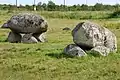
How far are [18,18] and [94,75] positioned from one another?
10.1 metres

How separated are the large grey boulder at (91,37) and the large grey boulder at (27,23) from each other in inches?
222

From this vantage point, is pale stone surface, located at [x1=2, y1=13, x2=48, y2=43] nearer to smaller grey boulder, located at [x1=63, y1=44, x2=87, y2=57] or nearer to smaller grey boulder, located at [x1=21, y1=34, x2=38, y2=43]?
smaller grey boulder, located at [x1=21, y1=34, x2=38, y2=43]

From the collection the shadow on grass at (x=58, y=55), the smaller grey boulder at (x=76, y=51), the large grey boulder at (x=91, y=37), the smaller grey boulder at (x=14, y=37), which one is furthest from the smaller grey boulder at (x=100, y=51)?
the smaller grey boulder at (x=14, y=37)

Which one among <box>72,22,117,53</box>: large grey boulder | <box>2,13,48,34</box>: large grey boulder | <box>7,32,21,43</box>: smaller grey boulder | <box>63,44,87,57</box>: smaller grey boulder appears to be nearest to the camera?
<box>63,44,87,57</box>: smaller grey boulder

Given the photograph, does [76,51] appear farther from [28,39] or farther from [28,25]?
[28,25]

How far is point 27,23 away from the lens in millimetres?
20250

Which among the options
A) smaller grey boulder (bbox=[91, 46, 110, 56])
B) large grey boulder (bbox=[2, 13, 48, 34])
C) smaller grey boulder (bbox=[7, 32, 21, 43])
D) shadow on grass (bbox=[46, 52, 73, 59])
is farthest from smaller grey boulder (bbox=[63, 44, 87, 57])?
Result: smaller grey boulder (bbox=[7, 32, 21, 43])

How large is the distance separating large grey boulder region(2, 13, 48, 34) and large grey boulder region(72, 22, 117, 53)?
564 centimetres

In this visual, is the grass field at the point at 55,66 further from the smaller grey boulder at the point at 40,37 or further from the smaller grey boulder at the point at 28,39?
the smaller grey boulder at the point at 40,37

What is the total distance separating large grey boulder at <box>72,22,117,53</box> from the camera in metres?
14.4

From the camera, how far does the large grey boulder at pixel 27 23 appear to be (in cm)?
2017

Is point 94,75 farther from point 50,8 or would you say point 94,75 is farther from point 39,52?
point 50,8

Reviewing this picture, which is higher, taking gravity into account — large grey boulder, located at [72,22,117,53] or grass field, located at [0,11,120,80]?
Answer: large grey boulder, located at [72,22,117,53]

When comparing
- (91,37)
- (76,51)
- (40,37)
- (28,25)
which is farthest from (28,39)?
(76,51)
